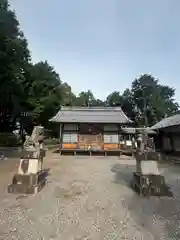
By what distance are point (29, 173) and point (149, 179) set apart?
156 inches

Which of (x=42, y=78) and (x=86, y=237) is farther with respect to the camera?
(x=42, y=78)

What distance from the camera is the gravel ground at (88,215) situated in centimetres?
426

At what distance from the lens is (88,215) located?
5.23 meters

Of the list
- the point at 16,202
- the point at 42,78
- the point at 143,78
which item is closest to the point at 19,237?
the point at 16,202

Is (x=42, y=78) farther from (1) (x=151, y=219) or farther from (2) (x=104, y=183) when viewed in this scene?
(1) (x=151, y=219)

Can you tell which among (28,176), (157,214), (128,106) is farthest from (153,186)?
(128,106)

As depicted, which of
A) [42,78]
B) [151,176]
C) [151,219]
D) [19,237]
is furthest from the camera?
[42,78]

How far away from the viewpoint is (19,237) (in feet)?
13.3

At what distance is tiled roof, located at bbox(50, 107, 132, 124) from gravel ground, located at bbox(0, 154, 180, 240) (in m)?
13.6

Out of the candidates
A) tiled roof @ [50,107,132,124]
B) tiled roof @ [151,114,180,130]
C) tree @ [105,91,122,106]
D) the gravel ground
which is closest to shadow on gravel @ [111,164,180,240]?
the gravel ground

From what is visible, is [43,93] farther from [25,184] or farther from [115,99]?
[115,99]

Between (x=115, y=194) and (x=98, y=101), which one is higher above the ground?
(x=98, y=101)

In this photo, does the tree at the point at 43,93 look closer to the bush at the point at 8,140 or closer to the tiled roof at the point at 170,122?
the bush at the point at 8,140

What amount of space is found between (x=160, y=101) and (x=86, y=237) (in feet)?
183
